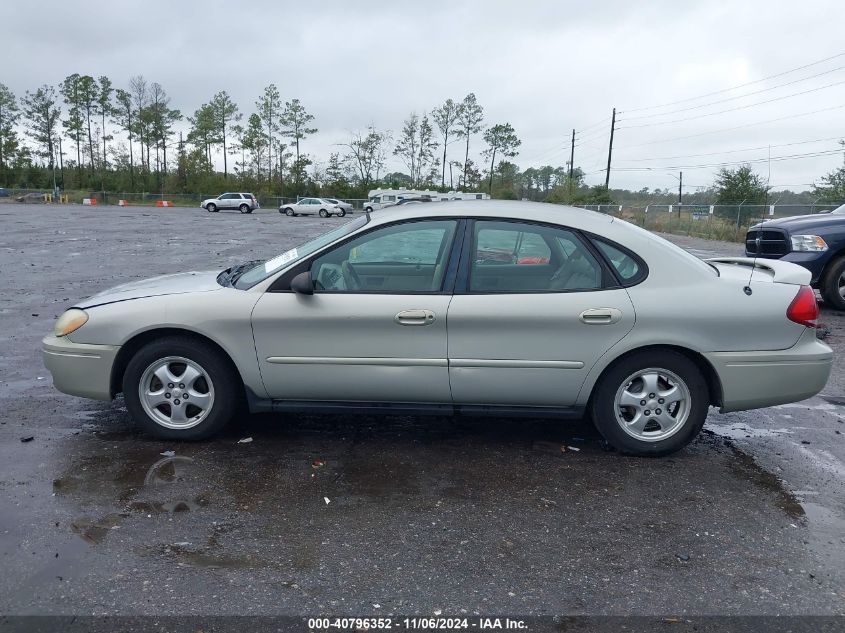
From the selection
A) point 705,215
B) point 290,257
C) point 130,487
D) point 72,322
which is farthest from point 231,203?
point 130,487

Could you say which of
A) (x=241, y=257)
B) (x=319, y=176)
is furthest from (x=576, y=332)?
(x=319, y=176)

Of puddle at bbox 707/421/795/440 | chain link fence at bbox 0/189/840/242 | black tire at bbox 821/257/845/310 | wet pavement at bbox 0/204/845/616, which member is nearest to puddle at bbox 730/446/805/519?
wet pavement at bbox 0/204/845/616

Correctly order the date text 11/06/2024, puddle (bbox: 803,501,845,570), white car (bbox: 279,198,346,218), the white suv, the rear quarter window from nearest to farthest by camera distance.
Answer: the date text 11/06/2024 → puddle (bbox: 803,501,845,570) → the rear quarter window → the white suv → white car (bbox: 279,198,346,218)

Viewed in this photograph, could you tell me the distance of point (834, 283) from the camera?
9.45 meters

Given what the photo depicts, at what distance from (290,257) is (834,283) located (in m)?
8.09

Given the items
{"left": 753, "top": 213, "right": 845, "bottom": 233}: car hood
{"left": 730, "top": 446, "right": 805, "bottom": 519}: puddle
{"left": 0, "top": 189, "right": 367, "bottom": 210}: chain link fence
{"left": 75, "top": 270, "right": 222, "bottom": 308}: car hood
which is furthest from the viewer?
{"left": 0, "top": 189, "right": 367, "bottom": 210}: chain link fence

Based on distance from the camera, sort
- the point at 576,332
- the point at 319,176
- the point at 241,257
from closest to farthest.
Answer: the point at 576,332, the point at 241,257, the point at 319,176

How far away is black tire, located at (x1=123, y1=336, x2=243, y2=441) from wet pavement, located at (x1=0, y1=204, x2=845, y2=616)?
105mm

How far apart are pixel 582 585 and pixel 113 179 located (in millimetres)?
89066

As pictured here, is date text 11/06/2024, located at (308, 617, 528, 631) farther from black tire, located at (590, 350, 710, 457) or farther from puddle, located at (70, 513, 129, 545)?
black tire, located at (590, 350, 710, 457)

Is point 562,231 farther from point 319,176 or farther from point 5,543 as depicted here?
point 319,176

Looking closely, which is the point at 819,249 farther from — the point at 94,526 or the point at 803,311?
the point at 94,526

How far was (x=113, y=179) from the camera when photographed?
82.1 m

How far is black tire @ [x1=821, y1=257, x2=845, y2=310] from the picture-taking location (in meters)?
9.38
